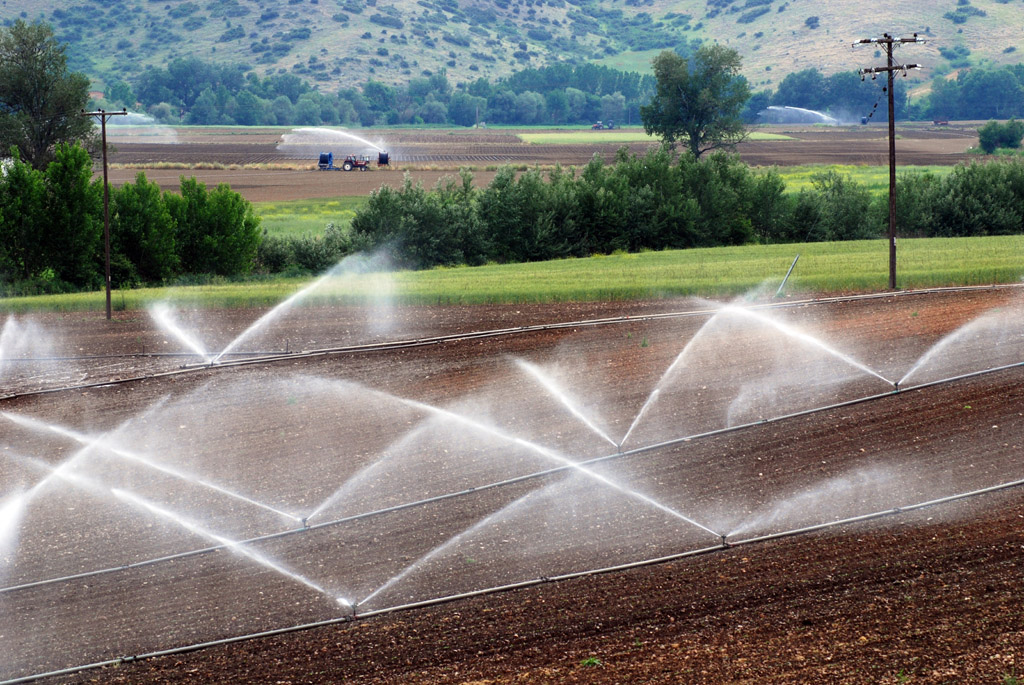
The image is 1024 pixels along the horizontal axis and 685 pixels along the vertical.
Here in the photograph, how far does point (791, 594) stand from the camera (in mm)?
14992

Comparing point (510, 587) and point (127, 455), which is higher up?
point (127, 455)

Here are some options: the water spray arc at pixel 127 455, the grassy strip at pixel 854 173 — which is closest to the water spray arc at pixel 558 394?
the water spray arc at pixel 127 455

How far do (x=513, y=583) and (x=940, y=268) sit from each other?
3366cm

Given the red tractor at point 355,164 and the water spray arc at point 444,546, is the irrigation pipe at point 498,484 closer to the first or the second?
the water spray arc at point 444,546

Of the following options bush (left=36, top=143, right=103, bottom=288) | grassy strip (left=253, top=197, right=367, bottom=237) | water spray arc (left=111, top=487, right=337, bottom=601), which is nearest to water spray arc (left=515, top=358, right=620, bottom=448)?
water spray arc (left=111, top=487, right=337, bottom=601)

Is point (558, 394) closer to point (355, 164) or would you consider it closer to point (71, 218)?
point (71, 218)

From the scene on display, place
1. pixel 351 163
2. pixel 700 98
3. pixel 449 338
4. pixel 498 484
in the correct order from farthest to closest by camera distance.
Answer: pixel 351 163
pixel 700 98
pixel 449 338
pixel 498 484

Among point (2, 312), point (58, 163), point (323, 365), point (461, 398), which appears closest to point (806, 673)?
point (461, 398)

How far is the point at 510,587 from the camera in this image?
15773mm

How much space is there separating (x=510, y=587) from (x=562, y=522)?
2942mm

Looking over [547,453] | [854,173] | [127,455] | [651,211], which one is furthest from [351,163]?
[547,453]

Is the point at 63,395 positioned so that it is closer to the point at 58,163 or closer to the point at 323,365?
the point at 323,365

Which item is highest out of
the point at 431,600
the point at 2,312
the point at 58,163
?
the point at 58,163

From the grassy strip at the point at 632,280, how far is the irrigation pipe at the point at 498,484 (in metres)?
14.9
